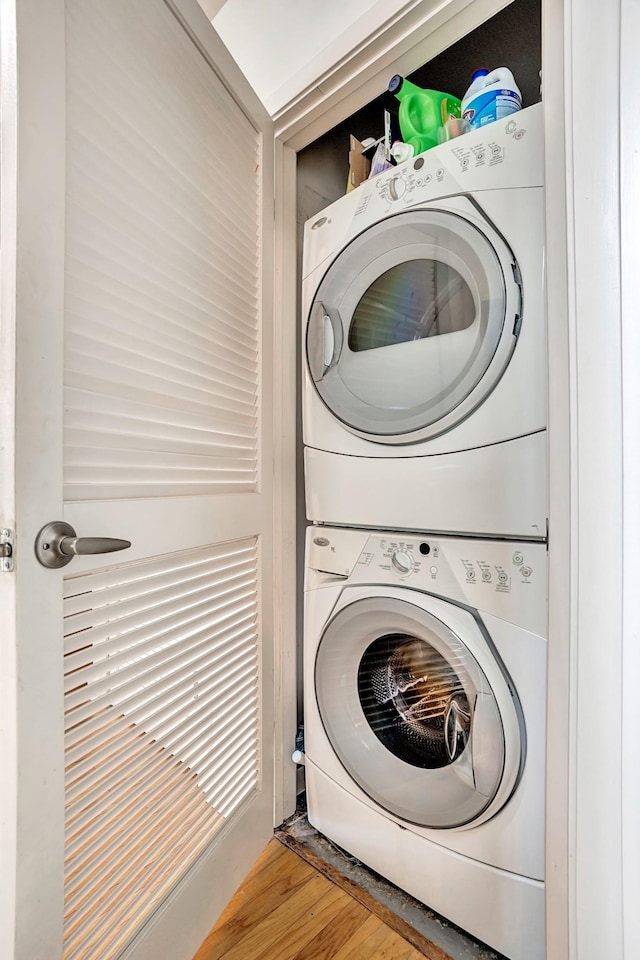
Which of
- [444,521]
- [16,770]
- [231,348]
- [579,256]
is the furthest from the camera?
[231,348]

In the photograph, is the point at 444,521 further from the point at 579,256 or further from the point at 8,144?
the point at 8,144

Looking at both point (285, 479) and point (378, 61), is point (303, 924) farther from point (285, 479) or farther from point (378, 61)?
point (378, 61)

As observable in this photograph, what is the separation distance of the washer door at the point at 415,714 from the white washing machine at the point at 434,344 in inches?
9.6

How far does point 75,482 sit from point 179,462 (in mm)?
261

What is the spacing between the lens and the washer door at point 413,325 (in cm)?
96

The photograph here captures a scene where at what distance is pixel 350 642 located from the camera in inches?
46.6

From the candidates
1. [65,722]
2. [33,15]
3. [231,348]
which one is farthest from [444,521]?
[33,15]

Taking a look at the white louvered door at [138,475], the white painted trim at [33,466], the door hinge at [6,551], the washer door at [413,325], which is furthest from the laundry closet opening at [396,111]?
the door hinge at [6,551]

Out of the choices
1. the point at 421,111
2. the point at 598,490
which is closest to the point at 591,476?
the point at 598,490

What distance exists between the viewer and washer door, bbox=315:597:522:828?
931 millimetres

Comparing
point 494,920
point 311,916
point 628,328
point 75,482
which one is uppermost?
point 628,328

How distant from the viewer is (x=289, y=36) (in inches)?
54.9

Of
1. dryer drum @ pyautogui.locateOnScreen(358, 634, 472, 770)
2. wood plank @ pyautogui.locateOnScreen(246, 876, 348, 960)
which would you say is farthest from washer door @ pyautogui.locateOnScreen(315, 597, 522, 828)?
wood plank @ pyautogui.locateOnScreen(246, 876, 348, 960)

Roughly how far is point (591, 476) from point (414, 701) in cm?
69
